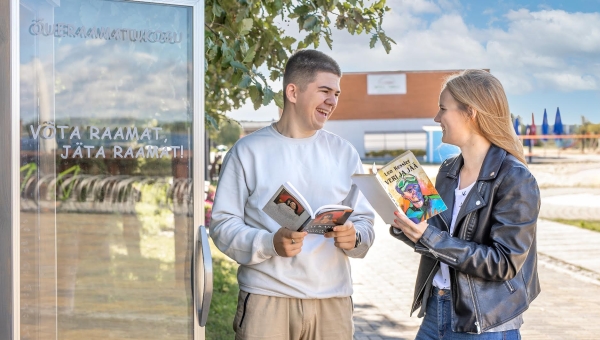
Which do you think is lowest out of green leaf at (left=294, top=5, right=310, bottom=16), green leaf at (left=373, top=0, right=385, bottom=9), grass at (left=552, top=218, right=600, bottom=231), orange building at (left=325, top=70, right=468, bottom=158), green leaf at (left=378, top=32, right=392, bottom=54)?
grass at (left=552, top=218, right=600, bottom=231)

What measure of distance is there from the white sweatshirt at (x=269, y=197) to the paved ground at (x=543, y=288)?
419 cm

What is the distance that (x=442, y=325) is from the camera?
119 inches

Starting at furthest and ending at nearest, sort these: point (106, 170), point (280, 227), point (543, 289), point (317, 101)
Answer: point (543, 289) < point (106, 170) < point (317, 101) < point (280, 227)

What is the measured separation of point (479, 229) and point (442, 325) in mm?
418

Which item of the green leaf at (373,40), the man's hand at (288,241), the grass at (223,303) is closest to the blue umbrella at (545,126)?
the grass at (223,303)

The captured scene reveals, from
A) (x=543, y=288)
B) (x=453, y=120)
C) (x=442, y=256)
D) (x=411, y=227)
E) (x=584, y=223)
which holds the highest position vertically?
(x=453, y=120)

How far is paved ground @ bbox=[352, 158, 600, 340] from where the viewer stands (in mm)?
7555

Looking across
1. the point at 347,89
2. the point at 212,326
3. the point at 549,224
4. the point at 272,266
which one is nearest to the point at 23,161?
the point at 272,266

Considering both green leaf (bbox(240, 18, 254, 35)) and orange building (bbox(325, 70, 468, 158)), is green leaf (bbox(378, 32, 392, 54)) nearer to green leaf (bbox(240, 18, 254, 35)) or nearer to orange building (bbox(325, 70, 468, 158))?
green leaf (bbox(240, 18, 254, 35))

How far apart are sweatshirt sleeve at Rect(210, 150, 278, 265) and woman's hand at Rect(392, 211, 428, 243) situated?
1.73ft

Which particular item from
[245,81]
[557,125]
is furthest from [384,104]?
[245,81]

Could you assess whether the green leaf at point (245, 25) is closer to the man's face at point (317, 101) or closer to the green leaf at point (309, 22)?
the green leaf at point (309, 22)

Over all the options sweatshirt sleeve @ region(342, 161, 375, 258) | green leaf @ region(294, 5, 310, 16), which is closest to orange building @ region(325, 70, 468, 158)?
green leaf @ region(294, 5, 310, 16)

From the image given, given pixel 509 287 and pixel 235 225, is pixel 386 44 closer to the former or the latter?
pixel 235 225
